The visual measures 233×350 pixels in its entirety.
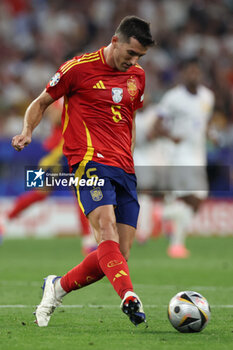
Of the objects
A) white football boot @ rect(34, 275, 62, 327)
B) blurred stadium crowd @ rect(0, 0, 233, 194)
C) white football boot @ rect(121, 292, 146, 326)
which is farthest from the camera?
blurred stadium crowd @ rect(0, 0, 233, 194)

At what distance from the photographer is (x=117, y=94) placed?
5613 millimetres

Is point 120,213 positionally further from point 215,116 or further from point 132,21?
point 215,116

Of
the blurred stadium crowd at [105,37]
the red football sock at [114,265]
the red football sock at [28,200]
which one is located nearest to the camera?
the red football sock at [114,265]

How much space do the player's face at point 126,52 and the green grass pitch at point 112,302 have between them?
5.91 ft

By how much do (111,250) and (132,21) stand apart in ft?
5.06

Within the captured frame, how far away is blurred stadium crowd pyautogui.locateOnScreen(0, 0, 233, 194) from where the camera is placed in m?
19.1

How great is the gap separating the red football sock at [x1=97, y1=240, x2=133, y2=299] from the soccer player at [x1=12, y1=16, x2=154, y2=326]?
13 millimetres

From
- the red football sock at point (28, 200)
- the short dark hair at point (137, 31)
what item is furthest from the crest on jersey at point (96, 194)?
the red football sock at point (28, 200)

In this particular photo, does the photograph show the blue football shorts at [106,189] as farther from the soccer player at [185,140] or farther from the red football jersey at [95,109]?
the soccer player at [185,140]

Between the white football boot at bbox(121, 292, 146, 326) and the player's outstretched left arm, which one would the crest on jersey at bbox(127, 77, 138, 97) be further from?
the white football boot at bbox(121, 292, 146, 326)

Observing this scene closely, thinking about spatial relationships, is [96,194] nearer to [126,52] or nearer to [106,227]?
[106,227]

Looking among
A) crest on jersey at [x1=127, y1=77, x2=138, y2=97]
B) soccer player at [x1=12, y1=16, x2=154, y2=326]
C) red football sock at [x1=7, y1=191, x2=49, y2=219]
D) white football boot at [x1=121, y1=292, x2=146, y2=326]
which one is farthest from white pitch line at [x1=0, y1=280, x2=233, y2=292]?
red football sock at [x1=7, y1=191, x2=49, y2=219]

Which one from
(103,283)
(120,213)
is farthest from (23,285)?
(120,213)

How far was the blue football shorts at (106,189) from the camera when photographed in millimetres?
5297
